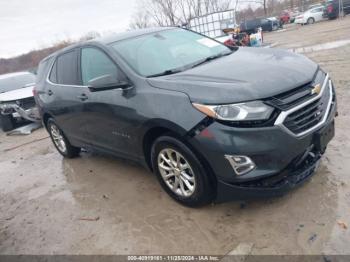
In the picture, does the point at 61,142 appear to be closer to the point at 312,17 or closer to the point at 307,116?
the point at 307,116

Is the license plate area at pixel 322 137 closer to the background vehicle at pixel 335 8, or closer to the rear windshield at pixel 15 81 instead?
the rear windshield at pixel 15 81

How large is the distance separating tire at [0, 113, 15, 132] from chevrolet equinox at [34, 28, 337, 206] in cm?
584

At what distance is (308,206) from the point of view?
3176 millimetres

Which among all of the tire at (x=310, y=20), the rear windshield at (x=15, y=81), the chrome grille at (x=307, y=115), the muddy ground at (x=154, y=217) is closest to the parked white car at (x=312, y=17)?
the tire at (x=310, y=20)

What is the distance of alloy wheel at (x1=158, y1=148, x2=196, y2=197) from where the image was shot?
3.29 meters

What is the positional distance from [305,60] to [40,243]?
3.29 metres

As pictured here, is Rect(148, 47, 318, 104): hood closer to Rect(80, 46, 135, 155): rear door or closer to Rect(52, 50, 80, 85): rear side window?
Rect(80, 46, 135, 155): rear door

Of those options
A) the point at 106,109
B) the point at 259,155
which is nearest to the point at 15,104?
the point at 106,109

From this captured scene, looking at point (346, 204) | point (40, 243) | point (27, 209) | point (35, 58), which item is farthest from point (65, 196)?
point (35, 58)

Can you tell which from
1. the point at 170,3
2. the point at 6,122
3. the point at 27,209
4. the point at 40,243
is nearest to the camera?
the point at 40,243

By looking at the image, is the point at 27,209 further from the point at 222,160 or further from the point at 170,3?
the point at 170,3

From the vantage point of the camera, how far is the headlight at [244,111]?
2.76 metres

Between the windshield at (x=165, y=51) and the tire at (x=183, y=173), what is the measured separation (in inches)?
31.6

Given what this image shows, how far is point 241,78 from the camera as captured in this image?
3.03m
